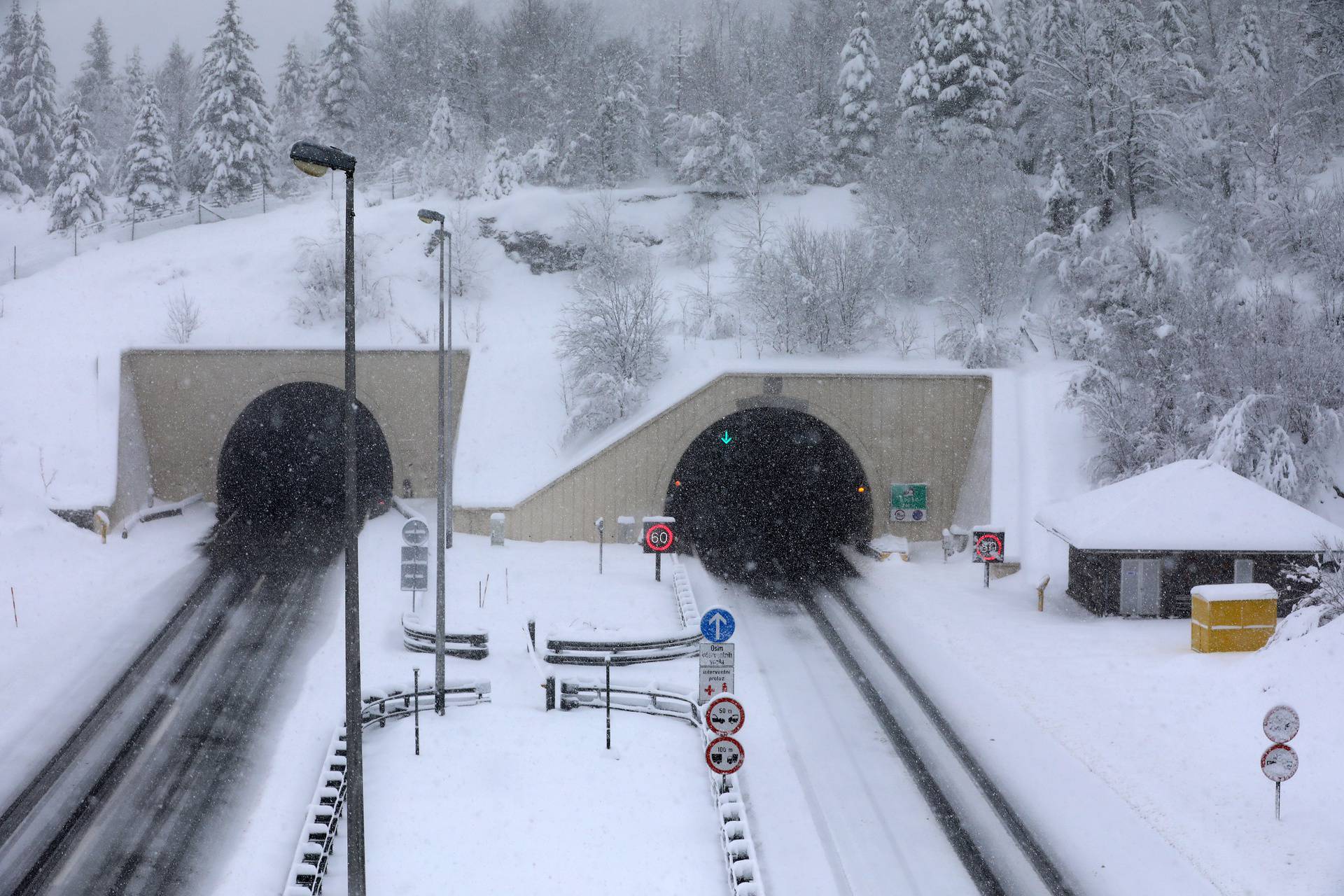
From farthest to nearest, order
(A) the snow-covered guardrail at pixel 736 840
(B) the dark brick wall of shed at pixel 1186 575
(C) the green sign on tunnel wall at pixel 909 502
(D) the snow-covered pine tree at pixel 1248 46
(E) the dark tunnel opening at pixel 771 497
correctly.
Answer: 1. (D) the snow-covered pine tree at pixel 1248 46
2. (E) the dark tunnel opening at pixel 771 497
3. (C) the green sign on tunnel wall at pixel 909 502
4. (B) the dark brick wall of shed at pixel 1186 575
5. (A) the snow-covered guardrail at pixel 736 840

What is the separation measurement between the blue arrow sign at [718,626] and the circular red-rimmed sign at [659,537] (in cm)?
1074

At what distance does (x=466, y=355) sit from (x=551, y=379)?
3008 mm

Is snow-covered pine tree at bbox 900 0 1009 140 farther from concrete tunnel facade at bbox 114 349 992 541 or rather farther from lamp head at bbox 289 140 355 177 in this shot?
lamp head at bbox 289 140 355 177

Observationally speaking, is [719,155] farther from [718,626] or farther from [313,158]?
[313,158]

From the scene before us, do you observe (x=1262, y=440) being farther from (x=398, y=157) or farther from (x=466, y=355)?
(x=398, y=157)

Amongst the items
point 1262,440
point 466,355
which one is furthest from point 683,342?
point 1262,440

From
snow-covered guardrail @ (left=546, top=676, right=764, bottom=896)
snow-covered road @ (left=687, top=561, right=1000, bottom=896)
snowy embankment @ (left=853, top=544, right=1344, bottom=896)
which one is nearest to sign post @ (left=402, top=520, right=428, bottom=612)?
snow-covered guardrail @ (left=546, top=676, right=764, bottom=896)

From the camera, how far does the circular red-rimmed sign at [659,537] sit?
25.6 metres

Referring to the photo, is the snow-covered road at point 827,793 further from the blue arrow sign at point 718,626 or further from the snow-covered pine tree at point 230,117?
the snow-covered pine tree at point 230,117

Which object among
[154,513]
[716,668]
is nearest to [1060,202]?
[716,668]

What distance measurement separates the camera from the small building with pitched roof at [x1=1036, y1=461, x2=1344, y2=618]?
23438mm

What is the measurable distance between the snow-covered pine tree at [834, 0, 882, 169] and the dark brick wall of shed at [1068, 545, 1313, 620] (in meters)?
35.1

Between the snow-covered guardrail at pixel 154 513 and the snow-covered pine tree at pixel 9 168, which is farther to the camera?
the snow-covered pine tree at pixel 9 168

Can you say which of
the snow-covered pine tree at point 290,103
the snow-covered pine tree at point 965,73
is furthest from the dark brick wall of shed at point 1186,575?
the snow-covered pine tree at point 290,103
